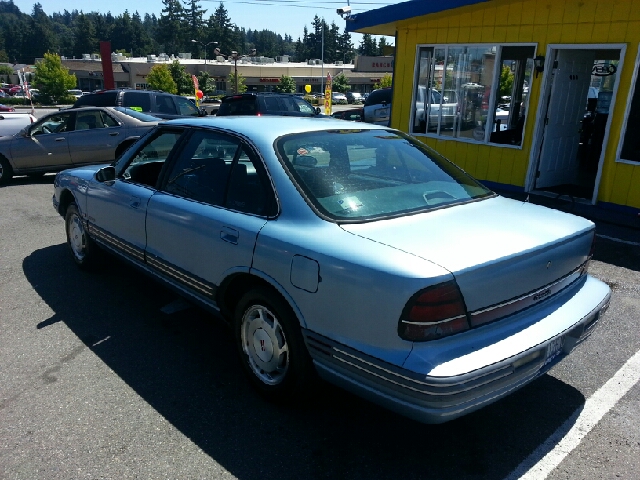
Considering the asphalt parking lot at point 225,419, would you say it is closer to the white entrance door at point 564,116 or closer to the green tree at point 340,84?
the white entrance door at point 564,116

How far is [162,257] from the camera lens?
3.82 meters

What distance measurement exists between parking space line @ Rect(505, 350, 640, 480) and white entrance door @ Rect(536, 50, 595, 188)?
592 centimetres

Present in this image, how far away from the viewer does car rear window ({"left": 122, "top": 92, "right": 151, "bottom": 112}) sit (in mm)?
13016

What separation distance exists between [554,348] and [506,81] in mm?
7907

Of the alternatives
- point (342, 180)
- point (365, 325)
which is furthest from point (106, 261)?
point (365, 325)

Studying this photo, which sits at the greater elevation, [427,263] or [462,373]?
[427,263]

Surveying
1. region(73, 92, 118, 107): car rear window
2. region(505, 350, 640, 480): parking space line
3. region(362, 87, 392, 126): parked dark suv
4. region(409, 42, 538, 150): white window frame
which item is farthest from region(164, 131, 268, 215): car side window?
region(362, 87, 392, 126): parked dark suv

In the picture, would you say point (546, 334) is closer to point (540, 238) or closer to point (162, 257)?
point (540, 238)

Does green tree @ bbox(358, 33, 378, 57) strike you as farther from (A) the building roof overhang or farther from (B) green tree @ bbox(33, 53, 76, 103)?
(A) the building roof overhang

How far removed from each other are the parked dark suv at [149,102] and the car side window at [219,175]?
9671mm

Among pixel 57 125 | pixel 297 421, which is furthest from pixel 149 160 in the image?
pixel 57 125

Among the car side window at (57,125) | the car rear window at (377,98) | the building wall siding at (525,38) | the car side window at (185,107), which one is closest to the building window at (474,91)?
the building wall siding at (525,38)

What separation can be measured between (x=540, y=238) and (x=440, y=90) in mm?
7927

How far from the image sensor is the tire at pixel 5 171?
10156mm
